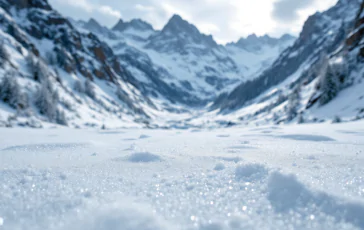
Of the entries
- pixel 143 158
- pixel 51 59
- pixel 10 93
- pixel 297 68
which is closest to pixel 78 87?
pixel 51 59

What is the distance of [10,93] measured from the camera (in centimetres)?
3003

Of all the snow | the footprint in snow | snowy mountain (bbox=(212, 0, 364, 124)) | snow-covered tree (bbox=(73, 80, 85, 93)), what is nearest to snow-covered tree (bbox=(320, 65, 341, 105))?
snowy mountain (bbox=(212, 0, 364, 124))

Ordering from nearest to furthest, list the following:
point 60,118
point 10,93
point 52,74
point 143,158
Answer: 1. point 143,158
2. point 10,93
3. point 60,118
4. point 52,74

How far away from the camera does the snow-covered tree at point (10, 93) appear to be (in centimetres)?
2972

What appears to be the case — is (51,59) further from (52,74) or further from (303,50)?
(303,50)

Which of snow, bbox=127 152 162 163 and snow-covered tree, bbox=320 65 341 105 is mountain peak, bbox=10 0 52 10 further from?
snow, bbox=127 152 162 163

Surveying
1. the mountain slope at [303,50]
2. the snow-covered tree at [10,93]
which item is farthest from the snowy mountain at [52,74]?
the mountain slope at [303,50]

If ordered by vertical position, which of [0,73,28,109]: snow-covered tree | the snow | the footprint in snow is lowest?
the snow

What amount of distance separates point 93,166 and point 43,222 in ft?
5.60

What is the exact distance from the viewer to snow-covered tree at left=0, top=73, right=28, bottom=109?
29.7 meters

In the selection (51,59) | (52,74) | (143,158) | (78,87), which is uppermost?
(51,59)

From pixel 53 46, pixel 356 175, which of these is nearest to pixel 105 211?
pixel 356 175

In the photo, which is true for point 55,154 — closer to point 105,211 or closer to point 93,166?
point 93,166

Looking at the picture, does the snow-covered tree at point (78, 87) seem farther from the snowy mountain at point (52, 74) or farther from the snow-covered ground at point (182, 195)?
the snow-covered ground at point (182, 195)
